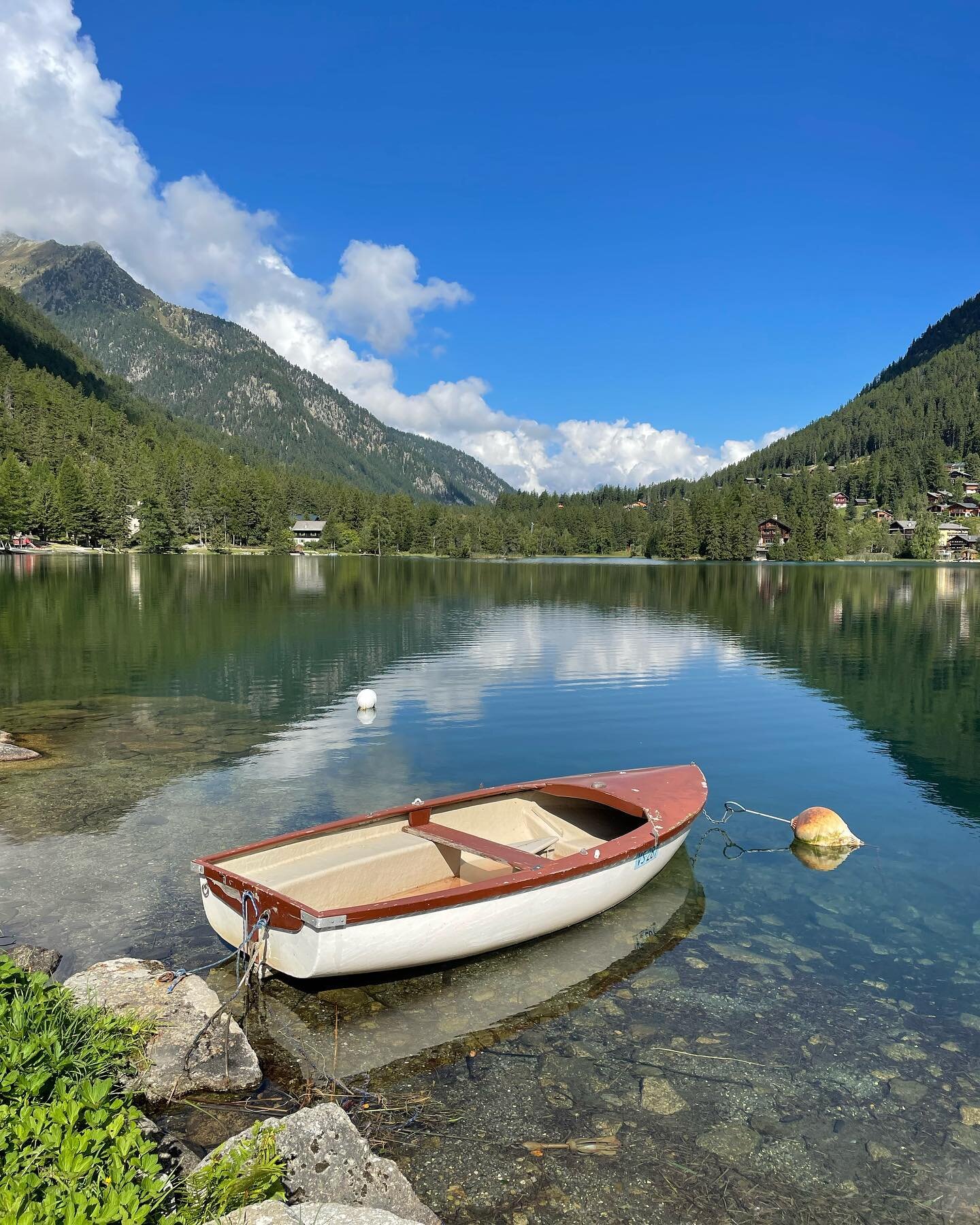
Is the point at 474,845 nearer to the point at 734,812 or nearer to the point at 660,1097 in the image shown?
the point at 660,1097

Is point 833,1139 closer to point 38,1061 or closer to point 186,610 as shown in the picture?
point 38,1061

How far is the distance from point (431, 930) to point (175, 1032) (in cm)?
300

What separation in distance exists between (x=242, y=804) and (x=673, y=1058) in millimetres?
11137

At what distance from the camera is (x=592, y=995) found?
398 inches

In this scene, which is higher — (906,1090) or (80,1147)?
(80,1147)

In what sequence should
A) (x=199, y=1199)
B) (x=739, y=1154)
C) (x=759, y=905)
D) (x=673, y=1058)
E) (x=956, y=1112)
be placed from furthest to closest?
(x=759, y=905)
(x=673, y=1058)
(x=956, y=1112)
(x=739, y=1154)
(x=199, y=1199)

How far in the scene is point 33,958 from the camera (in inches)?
372

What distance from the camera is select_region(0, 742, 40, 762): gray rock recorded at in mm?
20094

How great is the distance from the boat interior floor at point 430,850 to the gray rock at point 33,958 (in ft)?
7.36

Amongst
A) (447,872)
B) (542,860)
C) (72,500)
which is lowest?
(447,872)

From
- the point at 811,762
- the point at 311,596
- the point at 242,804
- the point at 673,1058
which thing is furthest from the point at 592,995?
the point at 311,596

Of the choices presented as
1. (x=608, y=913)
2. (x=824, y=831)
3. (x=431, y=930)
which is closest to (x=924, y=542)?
(x=824, y=831)

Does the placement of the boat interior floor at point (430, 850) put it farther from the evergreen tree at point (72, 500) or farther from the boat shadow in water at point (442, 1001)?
the evergreen tree at point (72, 500)

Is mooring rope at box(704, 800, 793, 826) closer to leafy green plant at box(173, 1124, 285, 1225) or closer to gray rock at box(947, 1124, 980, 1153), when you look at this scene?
gray rock at box(947, 1124, 980, 1153)
